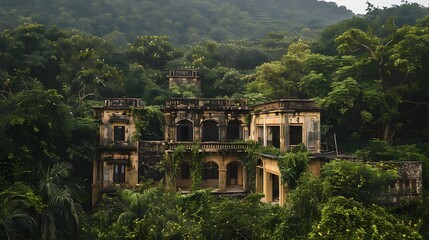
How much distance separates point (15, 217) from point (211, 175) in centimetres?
1703

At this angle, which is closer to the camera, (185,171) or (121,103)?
(121,103)

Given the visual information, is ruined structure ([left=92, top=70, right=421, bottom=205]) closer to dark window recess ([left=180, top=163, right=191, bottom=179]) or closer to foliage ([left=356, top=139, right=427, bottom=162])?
dark window recess ([left=180, top=163, right=191, bottom=179])

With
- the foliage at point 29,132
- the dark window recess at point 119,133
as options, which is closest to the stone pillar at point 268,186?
the dark window recess at point 119,133

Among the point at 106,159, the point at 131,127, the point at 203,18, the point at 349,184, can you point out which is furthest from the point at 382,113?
the point at 203,18

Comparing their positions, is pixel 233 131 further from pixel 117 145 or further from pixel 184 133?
pixel 117 145

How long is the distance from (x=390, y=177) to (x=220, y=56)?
33.5 metres

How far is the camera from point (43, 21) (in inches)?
2320

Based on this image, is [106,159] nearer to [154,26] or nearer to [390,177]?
[390,177]

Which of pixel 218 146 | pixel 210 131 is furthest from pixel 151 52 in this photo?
pixel 218 146

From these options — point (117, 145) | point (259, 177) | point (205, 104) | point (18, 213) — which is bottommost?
point (18, 213)

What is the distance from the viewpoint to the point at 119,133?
1061 inches

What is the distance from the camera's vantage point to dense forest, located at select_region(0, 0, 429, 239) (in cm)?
1585

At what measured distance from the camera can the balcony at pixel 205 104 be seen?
2808 centimetres

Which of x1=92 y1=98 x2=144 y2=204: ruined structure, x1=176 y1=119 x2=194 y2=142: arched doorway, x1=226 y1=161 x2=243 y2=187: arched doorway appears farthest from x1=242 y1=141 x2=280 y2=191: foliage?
x1=92 y1=98 x2=144 y2=204: ruined structure
